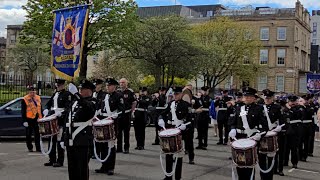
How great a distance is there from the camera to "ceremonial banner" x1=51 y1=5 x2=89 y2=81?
923 centimetres

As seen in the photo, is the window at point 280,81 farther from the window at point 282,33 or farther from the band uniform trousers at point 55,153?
the band uniform trousers at point 55,153

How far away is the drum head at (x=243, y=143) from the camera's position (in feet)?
27.8

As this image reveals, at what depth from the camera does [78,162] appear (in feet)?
26.9

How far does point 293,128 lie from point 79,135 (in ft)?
22.1

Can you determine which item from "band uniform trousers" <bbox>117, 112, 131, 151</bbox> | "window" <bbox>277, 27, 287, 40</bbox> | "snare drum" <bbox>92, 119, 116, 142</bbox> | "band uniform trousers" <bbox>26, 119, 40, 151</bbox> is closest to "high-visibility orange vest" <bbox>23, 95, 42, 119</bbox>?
"band uniform trousers" <bbox>26, 119, 40, 151</bbox>

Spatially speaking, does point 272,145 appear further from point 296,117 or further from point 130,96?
point 130,96

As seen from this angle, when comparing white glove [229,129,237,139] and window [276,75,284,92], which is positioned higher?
window [276,75,284,92]

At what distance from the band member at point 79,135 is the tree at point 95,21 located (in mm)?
23960

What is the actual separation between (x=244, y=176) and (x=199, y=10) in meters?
87.1

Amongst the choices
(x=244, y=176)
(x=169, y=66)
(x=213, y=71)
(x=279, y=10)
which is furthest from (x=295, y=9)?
(x=244, y=176)

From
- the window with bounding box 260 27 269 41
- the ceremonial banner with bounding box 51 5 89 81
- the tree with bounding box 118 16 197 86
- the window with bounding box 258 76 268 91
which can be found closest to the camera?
the ceremonial banner with bounding box 51 5 89 81

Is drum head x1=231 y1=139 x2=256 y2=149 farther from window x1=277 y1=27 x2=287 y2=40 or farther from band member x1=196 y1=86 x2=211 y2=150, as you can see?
window x1=277 y1=27 x2=287 y2=40

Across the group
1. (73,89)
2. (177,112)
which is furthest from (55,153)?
(73,89)

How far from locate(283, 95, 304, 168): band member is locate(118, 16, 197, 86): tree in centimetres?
2187
